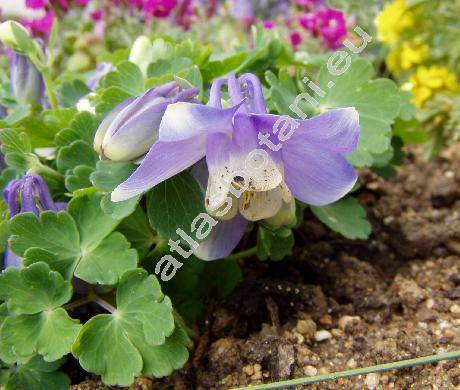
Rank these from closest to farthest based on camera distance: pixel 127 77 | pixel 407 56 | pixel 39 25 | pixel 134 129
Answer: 1. pixel 134 129
2. pixel 127 77
3. pixel 407 56
4. pixel 39 25

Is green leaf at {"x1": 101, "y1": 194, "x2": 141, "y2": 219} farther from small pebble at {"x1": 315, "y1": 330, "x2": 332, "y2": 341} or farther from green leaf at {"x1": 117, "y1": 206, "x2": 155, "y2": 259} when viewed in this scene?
small pebble at {"x1": 315, "y1": 330, "x2": 332, "y2": 341}

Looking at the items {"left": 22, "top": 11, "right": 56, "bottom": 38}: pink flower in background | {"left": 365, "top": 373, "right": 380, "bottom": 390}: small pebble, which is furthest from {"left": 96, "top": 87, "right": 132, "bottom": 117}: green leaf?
{"left": 22, "top": 11, "right": 56, "bottom": 38}: pink flower in background

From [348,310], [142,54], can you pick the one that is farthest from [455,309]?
[142,54]

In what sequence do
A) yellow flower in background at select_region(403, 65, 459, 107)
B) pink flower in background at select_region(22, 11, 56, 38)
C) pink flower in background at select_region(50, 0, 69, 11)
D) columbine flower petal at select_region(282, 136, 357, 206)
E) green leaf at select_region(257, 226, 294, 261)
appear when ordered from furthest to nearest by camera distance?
pink flower in background at select_region(50, 0, 69, 11) → pink flower in background at select_region(22, 11, 56, 38) → yellow flower in background at select_region(403, 65, 459, 107) → green leaf at select_region(257, 226, 294, 261) → columbine flower petal at select_region(282, 136, 357, 206)

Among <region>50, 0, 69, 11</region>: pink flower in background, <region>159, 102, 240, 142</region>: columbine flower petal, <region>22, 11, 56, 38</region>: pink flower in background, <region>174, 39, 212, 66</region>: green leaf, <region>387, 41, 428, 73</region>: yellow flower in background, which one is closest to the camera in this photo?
<region>159, 102, 240, 142</region>: columbine flower petal

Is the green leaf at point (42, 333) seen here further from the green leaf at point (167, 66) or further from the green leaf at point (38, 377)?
the green leaf at point (167, 66)

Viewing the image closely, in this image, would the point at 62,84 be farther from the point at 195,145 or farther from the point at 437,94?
the point at 437,94

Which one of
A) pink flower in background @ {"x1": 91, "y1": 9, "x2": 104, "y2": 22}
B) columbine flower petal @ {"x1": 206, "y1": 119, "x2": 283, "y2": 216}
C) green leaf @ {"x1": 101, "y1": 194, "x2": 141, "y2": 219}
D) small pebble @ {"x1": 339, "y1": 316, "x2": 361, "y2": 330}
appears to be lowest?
small pebble @ {"x1": 339, "y1": 316, "x2": 361, "y2": 330}

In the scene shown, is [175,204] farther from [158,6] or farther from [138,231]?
[158,6]
